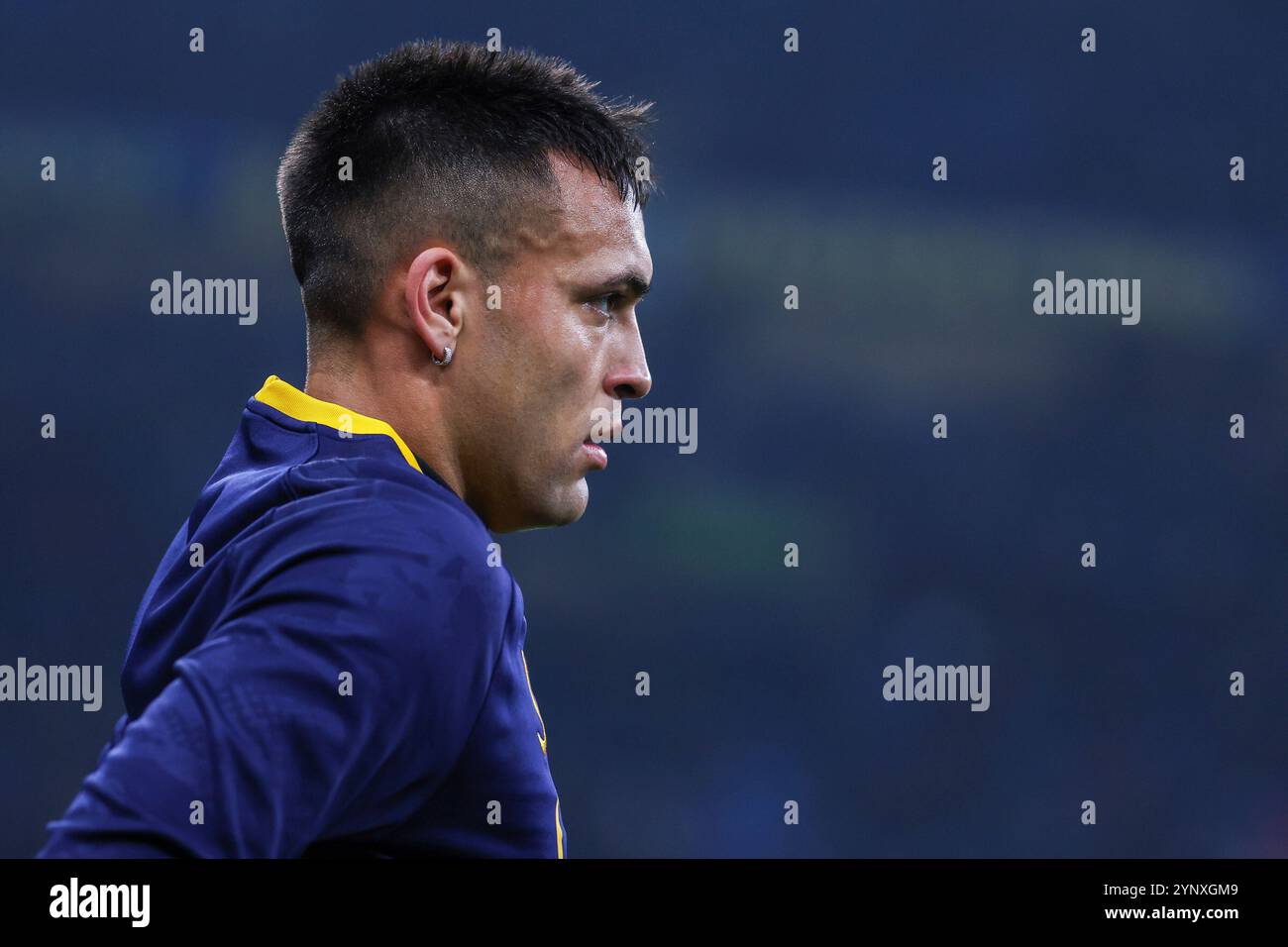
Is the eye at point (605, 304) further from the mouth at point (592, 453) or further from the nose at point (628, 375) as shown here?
the mouth at point (592, 453)

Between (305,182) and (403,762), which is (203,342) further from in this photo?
(403,762)

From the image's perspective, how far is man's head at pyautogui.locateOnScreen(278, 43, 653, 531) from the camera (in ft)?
5.25

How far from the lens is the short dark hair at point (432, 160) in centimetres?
163

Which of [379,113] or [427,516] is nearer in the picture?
[427,516]

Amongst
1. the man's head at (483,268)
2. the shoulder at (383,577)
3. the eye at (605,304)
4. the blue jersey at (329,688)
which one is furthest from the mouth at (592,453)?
the shoulder at (383,577)

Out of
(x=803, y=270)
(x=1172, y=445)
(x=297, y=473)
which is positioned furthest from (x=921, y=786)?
(x=297, y=473)

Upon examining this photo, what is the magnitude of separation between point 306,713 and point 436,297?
0.70 m

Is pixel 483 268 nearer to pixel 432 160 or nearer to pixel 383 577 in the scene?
pixel 432 160

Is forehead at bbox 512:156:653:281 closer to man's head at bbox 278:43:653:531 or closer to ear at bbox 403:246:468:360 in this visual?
man's head at bbox 278:43:653:531

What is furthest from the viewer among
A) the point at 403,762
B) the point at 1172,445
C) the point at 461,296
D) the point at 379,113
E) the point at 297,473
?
the point at 1172,445
